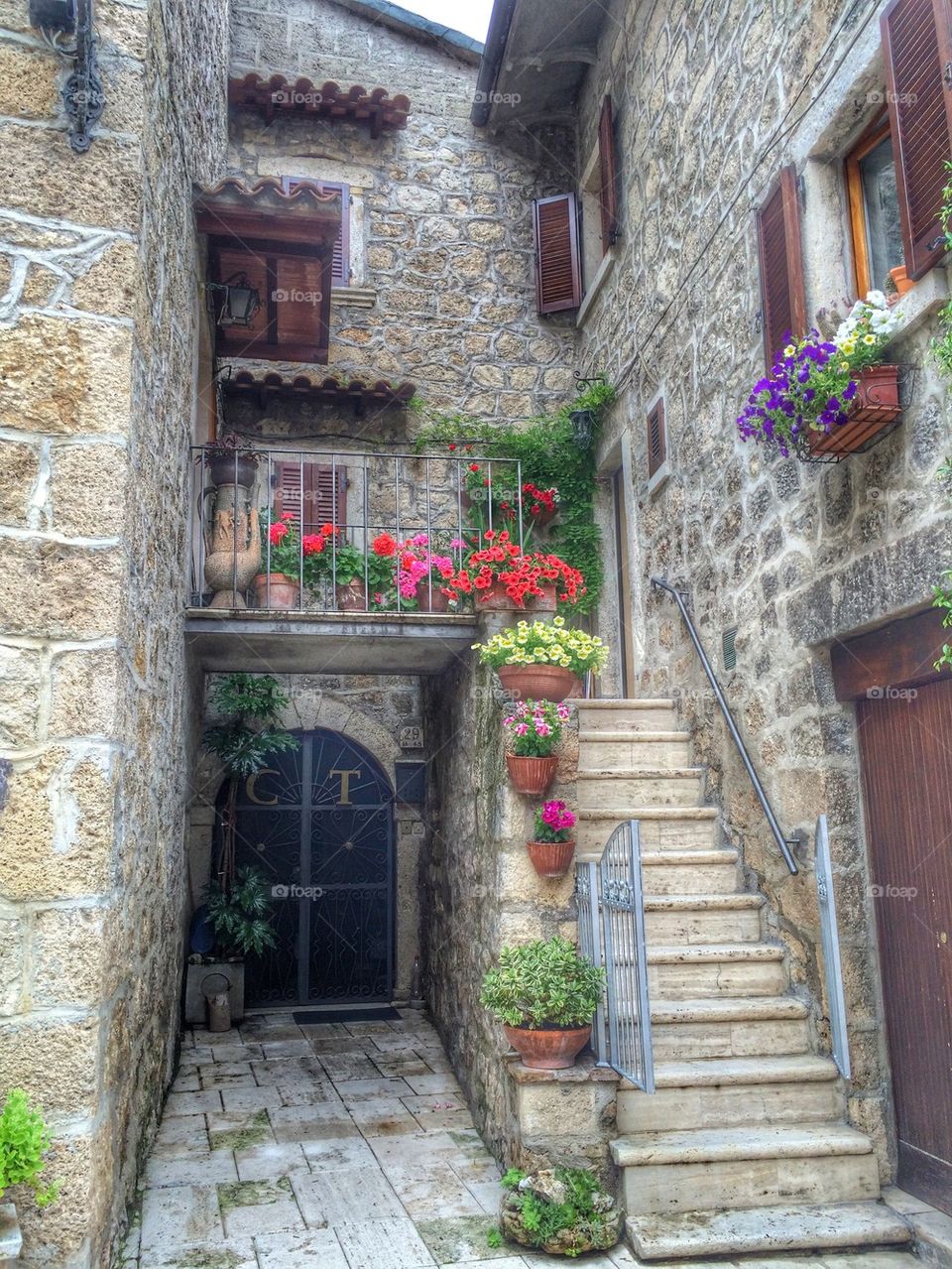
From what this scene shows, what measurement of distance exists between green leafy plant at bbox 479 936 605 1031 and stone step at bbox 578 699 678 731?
2.14 metres

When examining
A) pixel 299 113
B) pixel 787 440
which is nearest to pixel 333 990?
pixel 787 440

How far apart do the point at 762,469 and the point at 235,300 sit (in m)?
3.28

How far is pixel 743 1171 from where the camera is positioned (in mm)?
3941

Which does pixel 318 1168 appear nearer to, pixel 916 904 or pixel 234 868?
pixel 916 904

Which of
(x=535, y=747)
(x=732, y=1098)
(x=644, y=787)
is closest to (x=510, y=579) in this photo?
(x=535, y=747)

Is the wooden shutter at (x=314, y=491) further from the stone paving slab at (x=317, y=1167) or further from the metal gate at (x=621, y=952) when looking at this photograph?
the metal gate at (x=621, y=952)

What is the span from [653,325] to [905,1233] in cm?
532

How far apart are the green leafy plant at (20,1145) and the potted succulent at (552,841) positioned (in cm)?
232

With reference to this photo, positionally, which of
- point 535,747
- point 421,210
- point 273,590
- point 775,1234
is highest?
point 421,210

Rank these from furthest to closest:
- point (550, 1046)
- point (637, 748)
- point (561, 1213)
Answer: point (637, 748) → point (550, 1046) → point (561, 1213)

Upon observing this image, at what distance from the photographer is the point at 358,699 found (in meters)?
8.22

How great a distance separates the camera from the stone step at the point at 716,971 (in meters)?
4.69

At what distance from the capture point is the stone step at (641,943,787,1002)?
4.69 meters

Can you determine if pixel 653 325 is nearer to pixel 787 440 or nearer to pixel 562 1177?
pixel 787 440
